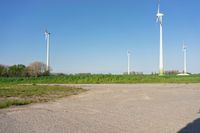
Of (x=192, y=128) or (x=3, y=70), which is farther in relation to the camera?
(x=3, y=70)

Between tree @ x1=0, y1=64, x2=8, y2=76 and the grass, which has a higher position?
tree @ x1=0, y1=64, x2=8, y2=76

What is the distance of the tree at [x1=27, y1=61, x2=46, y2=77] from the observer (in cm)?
8244

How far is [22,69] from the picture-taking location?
8594 centimetres

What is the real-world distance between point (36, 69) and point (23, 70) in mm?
3897

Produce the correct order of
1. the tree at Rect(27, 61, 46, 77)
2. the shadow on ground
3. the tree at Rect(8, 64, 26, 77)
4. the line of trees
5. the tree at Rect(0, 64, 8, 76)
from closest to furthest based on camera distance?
1. the shadow on ground
2. the tree at Rect(27, 61, 46, 77)
3. the tree at Rect(0, 64, 8, 76)
4. the line of trees
5. the tree at Rect(8, 64, 26, 77)

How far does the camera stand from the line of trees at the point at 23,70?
8306 cm

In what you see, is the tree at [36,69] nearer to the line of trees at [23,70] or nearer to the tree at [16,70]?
the line of trees at [23,70]

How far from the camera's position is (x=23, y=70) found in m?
85.4

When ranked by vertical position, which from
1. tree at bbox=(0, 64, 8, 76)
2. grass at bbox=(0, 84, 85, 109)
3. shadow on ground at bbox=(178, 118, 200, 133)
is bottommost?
shadow on ground at bbox=(178, 118, 200, 133)

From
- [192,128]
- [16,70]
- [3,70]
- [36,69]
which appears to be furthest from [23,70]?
[192,128]

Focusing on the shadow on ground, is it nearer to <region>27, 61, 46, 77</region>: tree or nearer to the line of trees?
the line of trees

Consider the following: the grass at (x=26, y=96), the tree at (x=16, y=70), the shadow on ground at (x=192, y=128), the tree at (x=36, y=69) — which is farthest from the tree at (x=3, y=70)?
the shadow on ground at (x=192, y=128)

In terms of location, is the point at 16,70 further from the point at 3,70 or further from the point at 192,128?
the point at 192,128

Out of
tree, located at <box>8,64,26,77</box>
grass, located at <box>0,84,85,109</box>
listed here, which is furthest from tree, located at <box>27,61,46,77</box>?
grass, located at <box>0,84,85,109</box>
